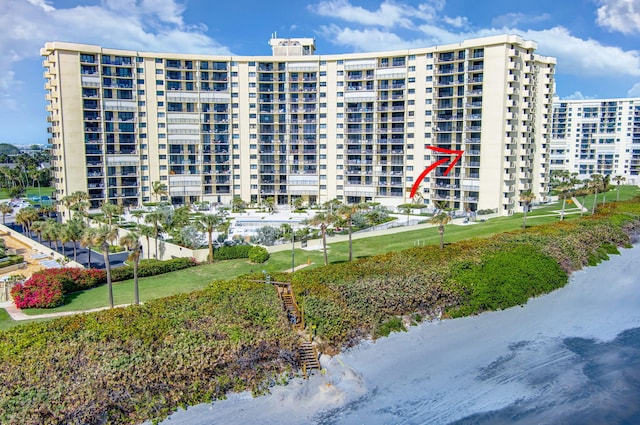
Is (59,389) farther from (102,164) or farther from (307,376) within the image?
(102,164)

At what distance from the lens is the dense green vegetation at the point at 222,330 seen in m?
29.1

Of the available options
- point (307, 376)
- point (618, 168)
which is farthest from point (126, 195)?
point (618, 168)

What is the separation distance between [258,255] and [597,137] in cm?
15299

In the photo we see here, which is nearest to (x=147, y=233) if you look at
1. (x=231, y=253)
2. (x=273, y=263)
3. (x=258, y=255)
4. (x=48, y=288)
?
(x=231, y=253)

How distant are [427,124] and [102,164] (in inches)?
2496

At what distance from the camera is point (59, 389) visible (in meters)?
28.5

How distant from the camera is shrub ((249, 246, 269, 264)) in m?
60.3

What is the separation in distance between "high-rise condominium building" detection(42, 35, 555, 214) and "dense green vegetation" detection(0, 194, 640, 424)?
4405 cm

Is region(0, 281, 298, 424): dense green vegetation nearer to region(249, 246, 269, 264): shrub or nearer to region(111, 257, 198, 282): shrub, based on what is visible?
region(111, 257, 198, 282): shrub

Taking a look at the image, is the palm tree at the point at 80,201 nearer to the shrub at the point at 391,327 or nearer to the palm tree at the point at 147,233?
the palm tree at the point at 147,233

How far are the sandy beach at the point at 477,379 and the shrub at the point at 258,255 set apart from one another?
23.6m

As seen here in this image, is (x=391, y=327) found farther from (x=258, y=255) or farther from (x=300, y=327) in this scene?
(x=258, y=255)

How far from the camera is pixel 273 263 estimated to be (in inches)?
2351

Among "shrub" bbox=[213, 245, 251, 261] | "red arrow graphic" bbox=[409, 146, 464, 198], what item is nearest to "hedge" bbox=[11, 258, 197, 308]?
"shrub" bbox=[213, 245, 251, 261]
